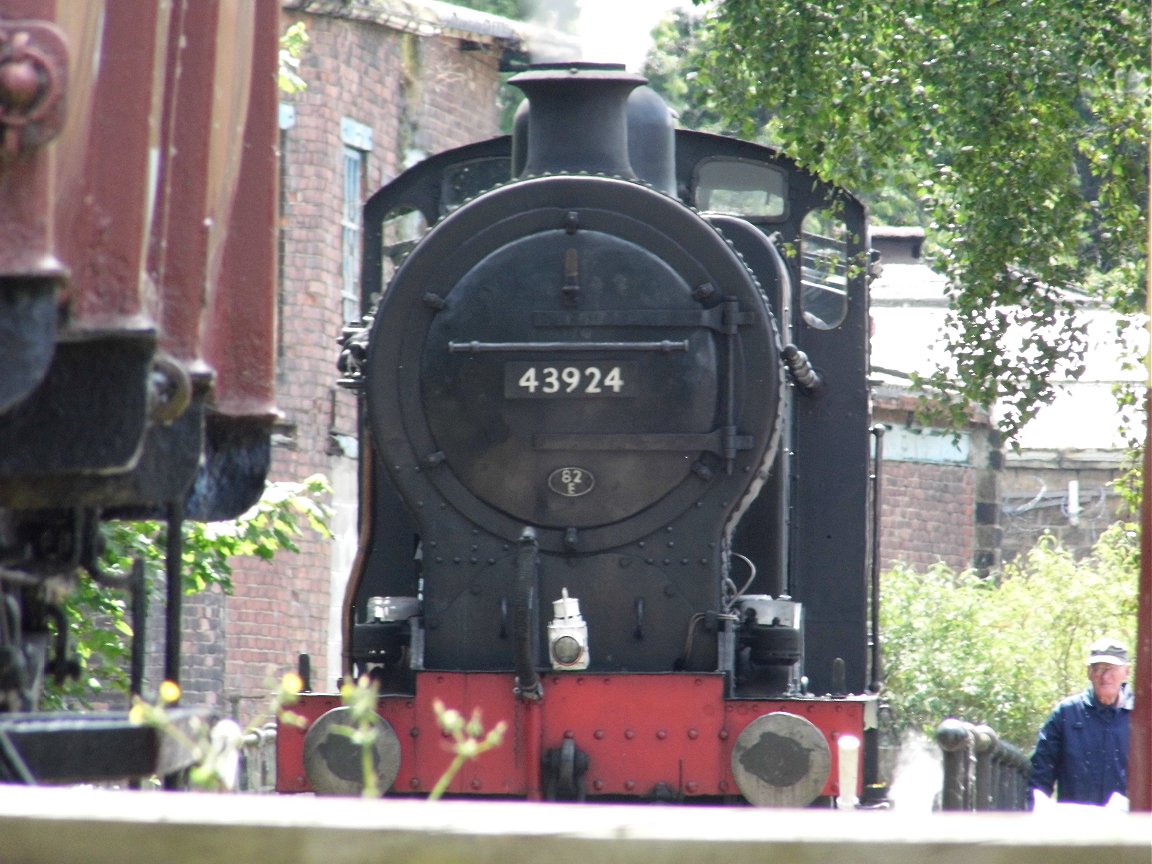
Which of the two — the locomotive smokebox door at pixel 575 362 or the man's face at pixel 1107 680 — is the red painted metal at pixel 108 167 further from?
the man's face at pixel 1107 680

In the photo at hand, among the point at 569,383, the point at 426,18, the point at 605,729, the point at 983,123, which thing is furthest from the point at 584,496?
the point at 426,18

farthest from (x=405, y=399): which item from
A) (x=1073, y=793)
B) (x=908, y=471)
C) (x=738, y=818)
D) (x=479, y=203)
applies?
(x=908, y=471)

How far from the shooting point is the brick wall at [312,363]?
14.8 meters

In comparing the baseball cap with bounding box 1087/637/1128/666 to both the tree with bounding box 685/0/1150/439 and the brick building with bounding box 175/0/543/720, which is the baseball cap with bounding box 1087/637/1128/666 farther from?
the brick building with bounding box 175/0/543/720

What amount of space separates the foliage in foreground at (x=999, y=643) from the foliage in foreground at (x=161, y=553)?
10471 millimetres

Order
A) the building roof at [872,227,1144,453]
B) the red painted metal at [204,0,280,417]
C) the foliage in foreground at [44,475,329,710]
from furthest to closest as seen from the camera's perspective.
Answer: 1. the building roof at [872,227,1144,453]
2. the foliage in foreground at [44,475,329,710]
3. the red painted metal at [204,0,280,417]

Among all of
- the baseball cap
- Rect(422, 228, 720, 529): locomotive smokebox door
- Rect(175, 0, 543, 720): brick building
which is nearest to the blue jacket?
the baseball cap

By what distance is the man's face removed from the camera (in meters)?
8.11

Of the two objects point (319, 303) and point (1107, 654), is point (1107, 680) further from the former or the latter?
point (319, 303)

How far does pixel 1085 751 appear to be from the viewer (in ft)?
26.7

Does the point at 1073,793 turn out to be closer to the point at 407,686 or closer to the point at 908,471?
the point at 407,686

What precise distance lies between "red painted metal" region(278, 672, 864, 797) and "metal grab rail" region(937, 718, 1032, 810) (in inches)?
→ 93.5

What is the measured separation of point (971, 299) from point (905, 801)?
331 centimetres

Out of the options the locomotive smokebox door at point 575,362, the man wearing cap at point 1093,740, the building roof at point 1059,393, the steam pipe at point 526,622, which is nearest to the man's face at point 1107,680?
the man wearing cap at point 1093,740
